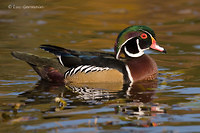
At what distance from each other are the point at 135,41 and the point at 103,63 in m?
0.91

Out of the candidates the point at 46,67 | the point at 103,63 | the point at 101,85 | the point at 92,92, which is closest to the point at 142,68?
the point at 103,63

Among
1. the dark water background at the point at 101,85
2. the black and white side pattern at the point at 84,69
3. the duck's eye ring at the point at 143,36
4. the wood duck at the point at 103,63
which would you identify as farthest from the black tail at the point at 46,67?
the duck's eye ring at the point at 143,36

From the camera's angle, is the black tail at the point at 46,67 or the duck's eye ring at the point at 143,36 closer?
the black tail at the point at 46,67

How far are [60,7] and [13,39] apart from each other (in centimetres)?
503

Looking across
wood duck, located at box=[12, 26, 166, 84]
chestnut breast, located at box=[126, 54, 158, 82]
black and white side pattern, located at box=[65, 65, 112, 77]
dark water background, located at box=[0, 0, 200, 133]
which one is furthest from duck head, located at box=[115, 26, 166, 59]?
dark water background, located at box=[0, 0, 200, 133]

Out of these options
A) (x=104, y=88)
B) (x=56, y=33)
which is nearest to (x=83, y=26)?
(x=56, y=33)

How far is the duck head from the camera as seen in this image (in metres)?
9.27

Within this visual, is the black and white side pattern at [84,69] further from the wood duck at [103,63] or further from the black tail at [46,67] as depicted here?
the black tail at [46,67]

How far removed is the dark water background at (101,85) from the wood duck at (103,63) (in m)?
0.32

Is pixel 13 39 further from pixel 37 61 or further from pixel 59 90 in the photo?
pixel 59 90

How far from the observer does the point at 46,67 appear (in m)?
9.21

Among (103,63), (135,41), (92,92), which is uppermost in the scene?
(135,41)

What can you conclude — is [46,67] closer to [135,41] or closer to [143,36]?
[135,41]

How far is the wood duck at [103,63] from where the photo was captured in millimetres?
8938
